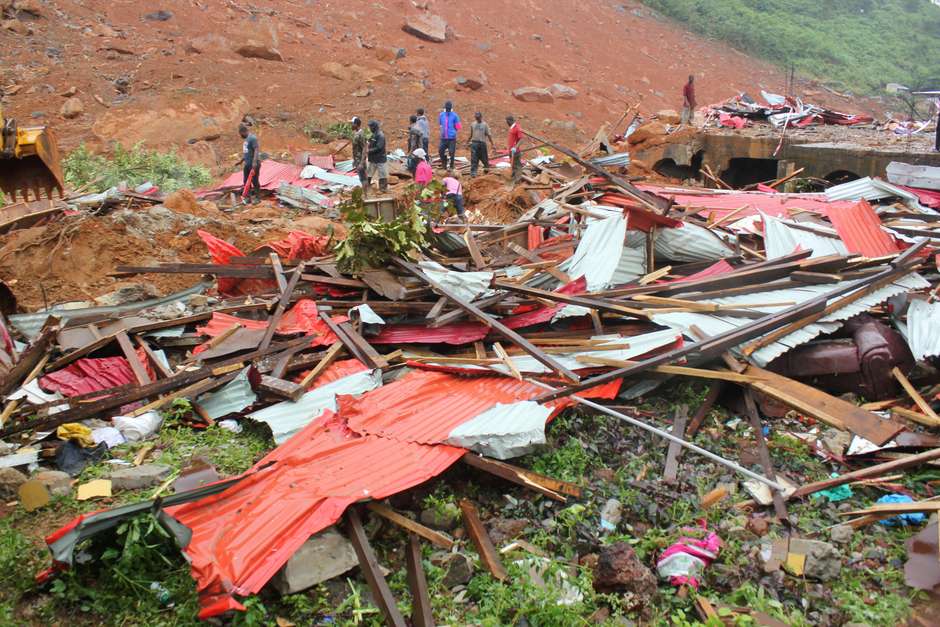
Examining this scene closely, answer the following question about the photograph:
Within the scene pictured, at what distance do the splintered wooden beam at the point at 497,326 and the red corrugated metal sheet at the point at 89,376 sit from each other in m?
2.63

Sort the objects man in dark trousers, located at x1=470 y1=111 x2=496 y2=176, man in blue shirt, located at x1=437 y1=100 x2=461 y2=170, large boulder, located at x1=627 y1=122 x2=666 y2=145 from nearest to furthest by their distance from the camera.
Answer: man in dark trousers, located at x1=470 y1=111 x2=496 y2=176
man in blue shirt, located at x1=437 y1=100 x2=461 y2=170
large boulder, located at x1=627 y1=122 x2=666 y2=145

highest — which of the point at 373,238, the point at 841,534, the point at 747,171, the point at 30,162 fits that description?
the point at 30,162

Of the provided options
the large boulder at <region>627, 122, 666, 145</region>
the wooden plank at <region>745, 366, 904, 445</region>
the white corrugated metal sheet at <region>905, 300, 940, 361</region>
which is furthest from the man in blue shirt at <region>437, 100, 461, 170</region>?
the wooden plank at <region>745, 366, 904, 445</region>

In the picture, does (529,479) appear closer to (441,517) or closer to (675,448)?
(441,517)

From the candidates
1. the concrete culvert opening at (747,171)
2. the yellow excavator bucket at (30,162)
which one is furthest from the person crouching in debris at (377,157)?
the concrete culvert opening at (747,171)

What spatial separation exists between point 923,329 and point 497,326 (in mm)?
3493

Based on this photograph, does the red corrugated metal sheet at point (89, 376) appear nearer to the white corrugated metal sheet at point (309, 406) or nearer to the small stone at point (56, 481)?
the small stone at point (56, 481)

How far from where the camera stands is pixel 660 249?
25.7ft

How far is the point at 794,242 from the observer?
298 inches

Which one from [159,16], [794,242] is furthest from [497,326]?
[159,16]

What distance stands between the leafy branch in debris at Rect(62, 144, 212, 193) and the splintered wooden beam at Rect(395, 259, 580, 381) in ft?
29.0

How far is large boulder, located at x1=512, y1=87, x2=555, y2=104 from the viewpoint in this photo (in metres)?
25.0

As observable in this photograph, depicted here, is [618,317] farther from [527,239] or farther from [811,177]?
[811,177]

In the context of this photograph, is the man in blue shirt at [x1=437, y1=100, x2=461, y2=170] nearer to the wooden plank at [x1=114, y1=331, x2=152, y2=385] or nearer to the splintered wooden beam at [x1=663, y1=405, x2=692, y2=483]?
the wooden plank at [x1=114, y1=331, x2=152, y2=385]
